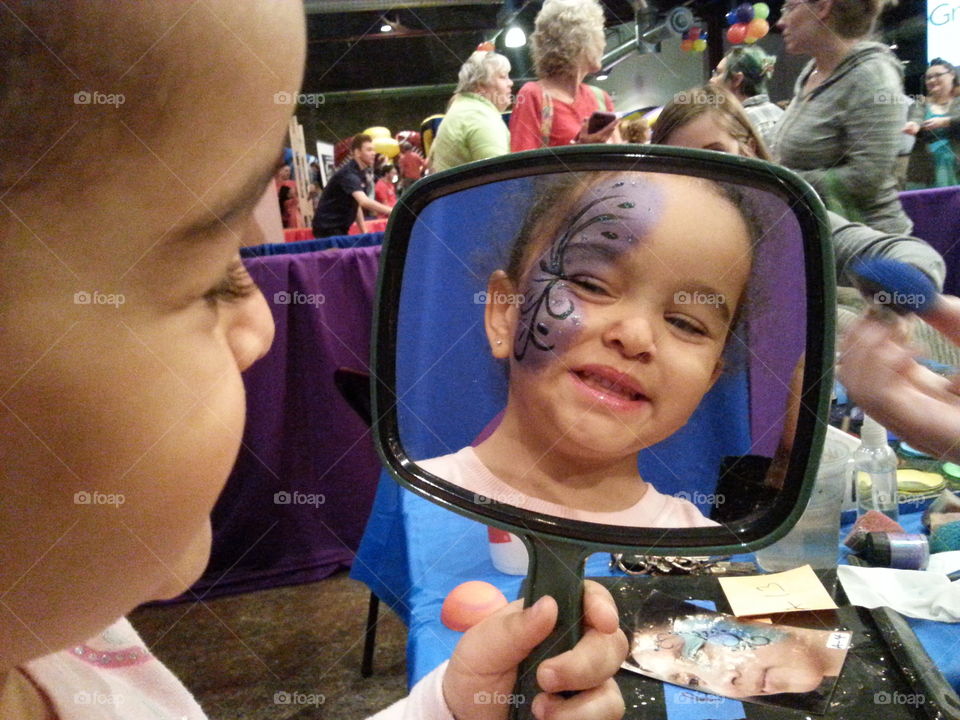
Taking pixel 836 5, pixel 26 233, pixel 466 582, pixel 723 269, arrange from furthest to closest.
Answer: pixel 836 5 < pixel 466 582 < pixel 723 269 < pixel 26 233

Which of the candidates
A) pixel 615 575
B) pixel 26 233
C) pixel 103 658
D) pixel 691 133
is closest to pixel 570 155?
pixel 26 233

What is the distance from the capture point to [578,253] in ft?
1.29

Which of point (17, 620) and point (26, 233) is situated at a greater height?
point (26, 233)

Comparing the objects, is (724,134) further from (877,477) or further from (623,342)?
(623,342)

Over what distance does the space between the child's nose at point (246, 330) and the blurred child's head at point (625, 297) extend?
153mm

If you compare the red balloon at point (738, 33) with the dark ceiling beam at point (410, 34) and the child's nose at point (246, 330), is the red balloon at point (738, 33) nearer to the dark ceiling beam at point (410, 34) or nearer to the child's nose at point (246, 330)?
the dark ceiling beam at point (410, 34)

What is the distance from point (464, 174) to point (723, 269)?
0.17 metres

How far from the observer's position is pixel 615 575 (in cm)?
96

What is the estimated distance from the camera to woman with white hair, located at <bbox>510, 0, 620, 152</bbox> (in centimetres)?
184

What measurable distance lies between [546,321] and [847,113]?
1500 mm

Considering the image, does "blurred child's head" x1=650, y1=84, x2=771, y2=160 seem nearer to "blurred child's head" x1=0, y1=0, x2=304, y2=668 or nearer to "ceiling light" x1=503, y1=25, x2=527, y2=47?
"blurred child's head" x1=0, y1=0, x2=304, y2=668

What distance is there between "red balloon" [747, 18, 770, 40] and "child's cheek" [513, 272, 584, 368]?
398cm

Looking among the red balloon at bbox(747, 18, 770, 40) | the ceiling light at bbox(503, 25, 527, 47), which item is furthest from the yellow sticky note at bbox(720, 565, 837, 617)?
the ceiling light at bbox(503, 25, 527, 47)

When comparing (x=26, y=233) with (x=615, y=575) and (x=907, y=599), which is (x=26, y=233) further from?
(x=907, y=599)
